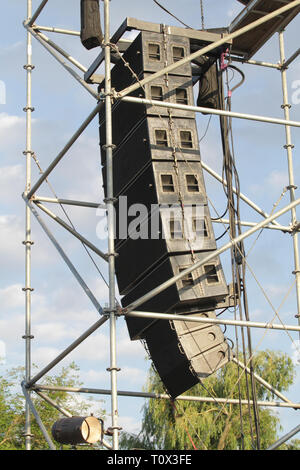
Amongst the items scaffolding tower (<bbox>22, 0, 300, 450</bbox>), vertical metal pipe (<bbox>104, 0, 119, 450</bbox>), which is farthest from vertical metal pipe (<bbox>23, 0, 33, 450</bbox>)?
vertical metal pipe (<bbox>104, 0, 119, 450</bbox>)

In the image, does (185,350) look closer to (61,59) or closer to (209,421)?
(61,59)

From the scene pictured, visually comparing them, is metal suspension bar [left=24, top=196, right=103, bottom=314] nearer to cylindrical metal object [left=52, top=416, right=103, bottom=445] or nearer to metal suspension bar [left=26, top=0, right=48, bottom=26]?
cylindrical metal object [left=52, top=416, right=103, bottom=445]

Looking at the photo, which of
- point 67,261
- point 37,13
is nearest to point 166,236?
point 67,261

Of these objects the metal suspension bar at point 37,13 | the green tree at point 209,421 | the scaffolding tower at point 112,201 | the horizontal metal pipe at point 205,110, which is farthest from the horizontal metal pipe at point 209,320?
the green tree at point 209,421

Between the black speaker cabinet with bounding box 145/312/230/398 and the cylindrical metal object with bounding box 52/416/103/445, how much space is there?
1.73 meters

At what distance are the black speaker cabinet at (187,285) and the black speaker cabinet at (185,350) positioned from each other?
431 millimetres

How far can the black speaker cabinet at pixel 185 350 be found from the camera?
1235 cm

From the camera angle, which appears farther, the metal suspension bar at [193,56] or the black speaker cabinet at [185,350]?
the black speaker cabinet at [185,350]

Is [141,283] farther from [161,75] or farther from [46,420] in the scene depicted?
[46,420]

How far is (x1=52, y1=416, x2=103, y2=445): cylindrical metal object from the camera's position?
11.1m

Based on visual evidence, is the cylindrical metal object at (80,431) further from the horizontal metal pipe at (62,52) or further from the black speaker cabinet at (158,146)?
the horizontal metal pipe at (62,52)

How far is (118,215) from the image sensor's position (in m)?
12.9

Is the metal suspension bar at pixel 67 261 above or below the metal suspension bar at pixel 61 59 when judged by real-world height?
below
